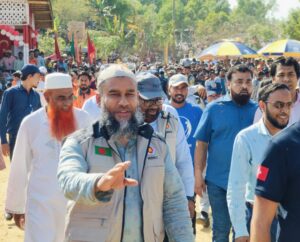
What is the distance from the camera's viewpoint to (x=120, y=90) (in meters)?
2.99

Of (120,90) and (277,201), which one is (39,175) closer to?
(120,90)

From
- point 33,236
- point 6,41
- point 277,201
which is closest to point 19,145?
point 33,236

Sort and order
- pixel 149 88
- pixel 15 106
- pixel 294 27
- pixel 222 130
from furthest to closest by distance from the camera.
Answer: pixel 294 27 → pixel 15 106 → pixel 222 130 → pixel 149 88

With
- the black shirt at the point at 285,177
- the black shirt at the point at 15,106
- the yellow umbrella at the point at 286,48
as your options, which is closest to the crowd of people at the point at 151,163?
the black shirt at the point at 285,177

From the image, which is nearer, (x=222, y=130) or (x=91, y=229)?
(x=91, y=229)

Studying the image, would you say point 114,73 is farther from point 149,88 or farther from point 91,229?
point 149,88

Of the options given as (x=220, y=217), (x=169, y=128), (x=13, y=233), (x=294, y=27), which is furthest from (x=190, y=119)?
(x=294, y=27)

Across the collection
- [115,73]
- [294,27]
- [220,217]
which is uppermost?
[294,27]

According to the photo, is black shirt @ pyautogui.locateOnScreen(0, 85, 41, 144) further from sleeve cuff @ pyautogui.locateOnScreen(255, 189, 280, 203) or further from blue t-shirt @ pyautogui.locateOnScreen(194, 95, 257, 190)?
sleeve cuff @ pyautogui.locateOnScreen(255, 189, 280, 203)

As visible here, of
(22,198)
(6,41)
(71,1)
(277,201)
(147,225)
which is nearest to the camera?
(277,201)

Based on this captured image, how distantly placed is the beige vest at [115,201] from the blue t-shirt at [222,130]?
92.4 inches

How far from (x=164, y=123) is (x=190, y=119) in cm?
155

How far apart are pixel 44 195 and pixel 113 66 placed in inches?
82.2

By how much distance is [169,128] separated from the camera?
4.71 meters
